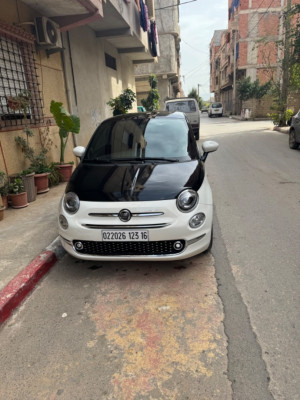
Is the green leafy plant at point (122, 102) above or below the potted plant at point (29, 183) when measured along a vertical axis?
above

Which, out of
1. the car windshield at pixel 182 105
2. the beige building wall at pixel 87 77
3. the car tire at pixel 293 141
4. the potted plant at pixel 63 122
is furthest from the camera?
the car windshield at pixel 182 105

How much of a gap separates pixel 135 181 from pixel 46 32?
18.1 ft

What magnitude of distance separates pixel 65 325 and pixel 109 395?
85 cm

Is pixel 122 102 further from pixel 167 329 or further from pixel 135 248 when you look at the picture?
pixel 167 329

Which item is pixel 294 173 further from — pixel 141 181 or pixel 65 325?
pixel 65 325

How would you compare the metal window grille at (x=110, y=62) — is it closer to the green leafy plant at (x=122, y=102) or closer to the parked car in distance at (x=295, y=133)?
the green leafy plant at (x=122, y=102)

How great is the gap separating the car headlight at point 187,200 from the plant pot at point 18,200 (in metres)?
3.74

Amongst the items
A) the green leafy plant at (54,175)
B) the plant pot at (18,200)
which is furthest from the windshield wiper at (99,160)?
the green leafy plant at (54,175)

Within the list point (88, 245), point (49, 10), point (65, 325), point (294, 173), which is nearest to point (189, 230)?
point (88, 245)

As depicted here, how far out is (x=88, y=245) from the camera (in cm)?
319

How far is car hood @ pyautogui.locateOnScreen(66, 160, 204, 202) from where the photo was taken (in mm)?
3125

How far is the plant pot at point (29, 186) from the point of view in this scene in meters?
5.98

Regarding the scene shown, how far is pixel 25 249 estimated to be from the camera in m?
3.96

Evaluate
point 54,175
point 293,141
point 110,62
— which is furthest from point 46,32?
point 293,141
